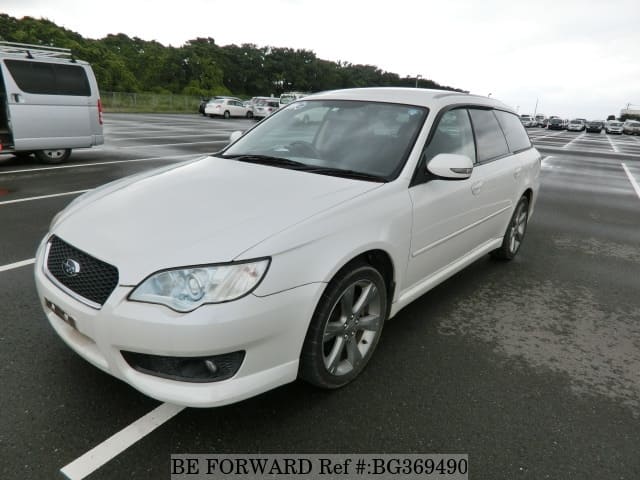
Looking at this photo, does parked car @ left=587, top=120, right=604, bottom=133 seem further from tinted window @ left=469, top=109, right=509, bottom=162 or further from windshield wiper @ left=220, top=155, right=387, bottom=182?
windshield wiper @ left=220, top=155, right=387, bottom=182

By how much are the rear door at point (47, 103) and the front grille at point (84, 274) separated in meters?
8.08

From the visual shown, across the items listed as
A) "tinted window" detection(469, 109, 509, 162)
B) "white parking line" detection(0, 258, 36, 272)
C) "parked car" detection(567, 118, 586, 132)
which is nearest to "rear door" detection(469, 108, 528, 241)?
"tinted window" detection(469, 109, 509, 162)

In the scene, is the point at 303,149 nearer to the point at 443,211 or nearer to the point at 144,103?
the point at 443,211

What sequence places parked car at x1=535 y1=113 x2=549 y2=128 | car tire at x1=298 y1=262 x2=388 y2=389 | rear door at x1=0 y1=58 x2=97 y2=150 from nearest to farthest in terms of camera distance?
car tire at x1=298 y1=262 x2=388 y2=389, rear door at x1=0 y1=58 x2=97 y2=150, parked car at x1=535 y1=113 x2=549 y2=128

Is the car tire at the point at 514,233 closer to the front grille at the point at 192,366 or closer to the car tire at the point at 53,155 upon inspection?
the front grille at the point at 192,366

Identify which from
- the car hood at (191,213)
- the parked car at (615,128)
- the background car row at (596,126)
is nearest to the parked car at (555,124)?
the background car row at (596,126)

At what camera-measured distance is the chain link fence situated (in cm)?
3569

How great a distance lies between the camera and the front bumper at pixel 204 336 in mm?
1953

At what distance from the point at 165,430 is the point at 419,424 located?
128 cm

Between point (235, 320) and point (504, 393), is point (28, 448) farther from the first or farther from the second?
point (504, 393)

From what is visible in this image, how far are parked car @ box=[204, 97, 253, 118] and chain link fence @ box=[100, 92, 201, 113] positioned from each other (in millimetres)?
6215

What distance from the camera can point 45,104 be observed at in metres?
9.19

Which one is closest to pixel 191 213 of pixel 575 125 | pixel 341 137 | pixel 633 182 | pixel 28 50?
pixel 341 137

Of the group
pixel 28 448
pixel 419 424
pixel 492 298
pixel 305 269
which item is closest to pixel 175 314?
pixel 305 269
